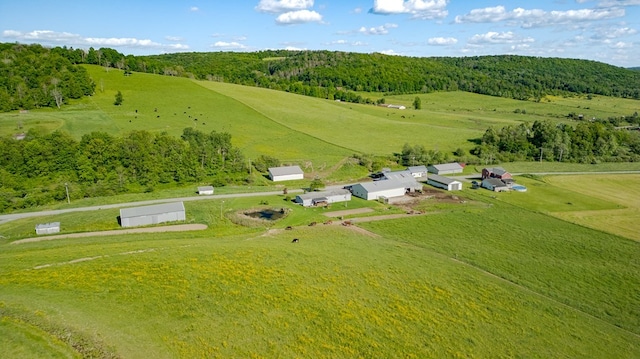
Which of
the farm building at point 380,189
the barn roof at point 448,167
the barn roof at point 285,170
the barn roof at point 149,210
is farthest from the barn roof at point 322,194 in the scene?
the barn roof at point 448,167

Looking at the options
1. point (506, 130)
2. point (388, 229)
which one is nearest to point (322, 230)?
point (388, 229)

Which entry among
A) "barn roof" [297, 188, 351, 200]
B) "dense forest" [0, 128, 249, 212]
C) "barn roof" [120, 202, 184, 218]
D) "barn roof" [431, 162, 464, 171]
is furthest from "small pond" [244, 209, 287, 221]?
"barn roof" [431, 162, 464, 171]

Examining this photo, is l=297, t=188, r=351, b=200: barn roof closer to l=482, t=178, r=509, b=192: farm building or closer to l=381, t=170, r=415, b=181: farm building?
l=381, t=170, r=415, b=181: farm building

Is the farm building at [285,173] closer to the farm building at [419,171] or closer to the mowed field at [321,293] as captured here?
the farm building at [419,171]

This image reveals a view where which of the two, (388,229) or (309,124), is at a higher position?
(309,124)

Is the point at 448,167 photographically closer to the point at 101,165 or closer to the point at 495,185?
the point at 495,185

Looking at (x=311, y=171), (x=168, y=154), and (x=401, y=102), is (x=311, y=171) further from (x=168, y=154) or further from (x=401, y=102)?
(x=401, y=102)

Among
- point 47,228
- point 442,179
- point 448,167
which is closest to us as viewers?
point 47,228

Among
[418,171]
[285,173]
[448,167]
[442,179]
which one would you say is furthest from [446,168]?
[285,173]
